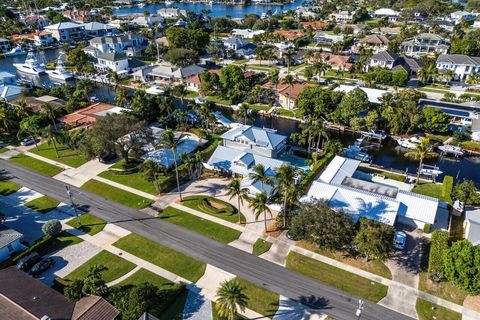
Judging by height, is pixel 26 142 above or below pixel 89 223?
above

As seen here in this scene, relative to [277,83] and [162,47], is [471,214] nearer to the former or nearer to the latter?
[277,83]

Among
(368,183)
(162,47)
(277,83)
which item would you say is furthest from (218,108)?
(162,47)

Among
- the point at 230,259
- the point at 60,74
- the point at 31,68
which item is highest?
the point at 31,68

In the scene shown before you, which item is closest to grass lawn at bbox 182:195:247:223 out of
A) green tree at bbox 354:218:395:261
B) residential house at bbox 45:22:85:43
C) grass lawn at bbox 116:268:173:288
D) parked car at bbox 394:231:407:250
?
grass lawn at bbox 116:268:173:288

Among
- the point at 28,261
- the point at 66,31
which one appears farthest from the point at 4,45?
the point at 28,261

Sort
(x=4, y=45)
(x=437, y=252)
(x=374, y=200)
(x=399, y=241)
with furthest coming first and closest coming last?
1. (x=4, y=45)
2. (x=374, y=200)
3. (x=399, y=241)
4. (x=437, y=252)

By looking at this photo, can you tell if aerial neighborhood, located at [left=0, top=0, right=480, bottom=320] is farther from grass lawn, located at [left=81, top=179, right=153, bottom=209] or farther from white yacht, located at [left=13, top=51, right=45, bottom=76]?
white yacht, located at [left=13, top=51, right=45, bottom=76]

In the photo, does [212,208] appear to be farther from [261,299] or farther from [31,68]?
[31,68]

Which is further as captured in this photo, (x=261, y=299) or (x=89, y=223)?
(x=89, y=223)
